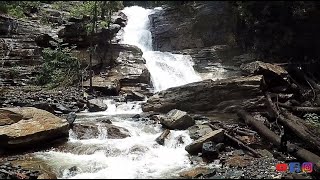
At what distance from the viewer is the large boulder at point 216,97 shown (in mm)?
13617

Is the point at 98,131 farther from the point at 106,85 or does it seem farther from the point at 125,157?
the point at 106,85

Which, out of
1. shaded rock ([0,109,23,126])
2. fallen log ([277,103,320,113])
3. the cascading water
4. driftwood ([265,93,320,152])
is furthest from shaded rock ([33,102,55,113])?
fallen log ([277,103,320,113])

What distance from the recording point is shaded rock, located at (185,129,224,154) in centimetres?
980

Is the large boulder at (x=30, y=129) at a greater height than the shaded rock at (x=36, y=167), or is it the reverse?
the large boulder at (x=30, y=129)

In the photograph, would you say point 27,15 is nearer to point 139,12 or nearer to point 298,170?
point 139,12

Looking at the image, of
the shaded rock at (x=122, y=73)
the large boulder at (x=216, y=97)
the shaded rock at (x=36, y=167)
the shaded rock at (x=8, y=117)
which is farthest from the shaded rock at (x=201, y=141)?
the shaded rock at (x=122, y=73)

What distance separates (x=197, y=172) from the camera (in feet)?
26.8

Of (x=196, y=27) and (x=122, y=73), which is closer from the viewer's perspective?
(x=122, y=73)

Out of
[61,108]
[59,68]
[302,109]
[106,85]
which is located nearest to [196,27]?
[106,85]

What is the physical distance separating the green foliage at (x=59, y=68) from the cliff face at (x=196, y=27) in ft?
28.2

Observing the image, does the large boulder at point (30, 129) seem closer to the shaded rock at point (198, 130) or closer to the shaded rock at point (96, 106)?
the shaded rock at point (198, 130)

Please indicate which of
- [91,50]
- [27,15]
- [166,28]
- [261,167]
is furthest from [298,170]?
[27,15]

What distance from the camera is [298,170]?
8258 millimetres

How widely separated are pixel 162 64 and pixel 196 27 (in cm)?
593
